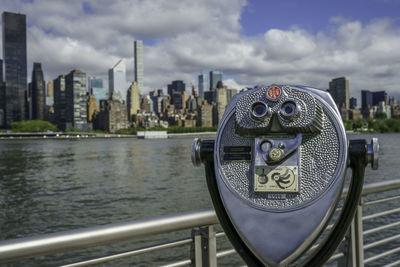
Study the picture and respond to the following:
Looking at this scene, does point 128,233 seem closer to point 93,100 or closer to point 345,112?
point 345,112

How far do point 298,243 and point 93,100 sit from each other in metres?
167

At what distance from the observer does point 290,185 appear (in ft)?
3.52

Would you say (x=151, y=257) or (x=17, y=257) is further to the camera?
(x=151, y=257)

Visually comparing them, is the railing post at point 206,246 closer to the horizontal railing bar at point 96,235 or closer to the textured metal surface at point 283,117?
the horizontal railing bar at point 96,235

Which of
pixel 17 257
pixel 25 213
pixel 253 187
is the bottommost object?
pixel 25 213

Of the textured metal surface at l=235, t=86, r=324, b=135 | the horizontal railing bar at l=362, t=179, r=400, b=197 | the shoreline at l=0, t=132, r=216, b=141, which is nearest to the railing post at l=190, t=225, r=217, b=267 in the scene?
the textured metal surface at l=235, t=86, r=324, b=135

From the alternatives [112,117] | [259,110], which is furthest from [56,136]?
[259,110]

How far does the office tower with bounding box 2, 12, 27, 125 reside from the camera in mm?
148375

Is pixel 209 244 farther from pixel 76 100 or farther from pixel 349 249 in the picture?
pixel 76 100

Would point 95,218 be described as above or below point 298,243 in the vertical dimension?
below

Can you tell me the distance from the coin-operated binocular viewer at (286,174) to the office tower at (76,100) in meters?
146

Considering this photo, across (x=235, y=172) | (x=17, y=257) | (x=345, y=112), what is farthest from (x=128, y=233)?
(x=345, y=112)

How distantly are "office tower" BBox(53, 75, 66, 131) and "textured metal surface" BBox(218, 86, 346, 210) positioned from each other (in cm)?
15072

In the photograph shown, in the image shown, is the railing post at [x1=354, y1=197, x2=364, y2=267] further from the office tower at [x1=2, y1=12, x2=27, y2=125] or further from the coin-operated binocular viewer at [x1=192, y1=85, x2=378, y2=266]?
the office tower at [x1=2, y1=12, x2=27, y2=125]
